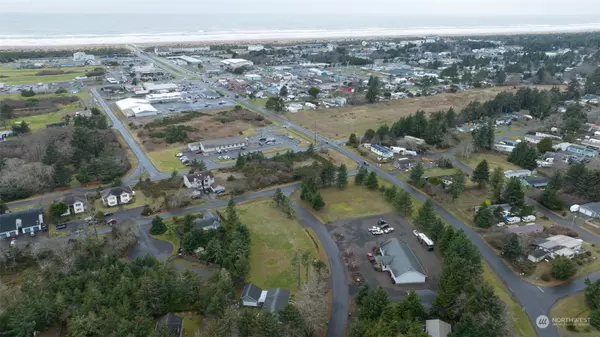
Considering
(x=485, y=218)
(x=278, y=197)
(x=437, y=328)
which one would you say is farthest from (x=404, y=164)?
(x=437, y=328)

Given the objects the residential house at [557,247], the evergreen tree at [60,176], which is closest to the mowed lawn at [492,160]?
the residential house at [557,247]

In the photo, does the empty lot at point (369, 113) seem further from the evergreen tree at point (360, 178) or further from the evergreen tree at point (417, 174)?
the evergreen tree at point (417, 174)

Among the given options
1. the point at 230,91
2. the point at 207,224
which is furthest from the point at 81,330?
the point at 230,91

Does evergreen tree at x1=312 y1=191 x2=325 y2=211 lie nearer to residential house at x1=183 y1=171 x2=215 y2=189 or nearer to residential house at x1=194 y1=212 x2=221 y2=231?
residential house at x1=194 y1=212 x2=221 y2=231

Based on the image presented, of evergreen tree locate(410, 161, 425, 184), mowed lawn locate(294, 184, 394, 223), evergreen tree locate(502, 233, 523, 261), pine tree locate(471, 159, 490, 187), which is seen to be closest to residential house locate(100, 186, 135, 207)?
mowed lawn locate(294, 184, 394, 223)

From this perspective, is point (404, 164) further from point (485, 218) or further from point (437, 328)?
point (437, 328)

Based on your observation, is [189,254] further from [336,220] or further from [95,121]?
[95,121]
